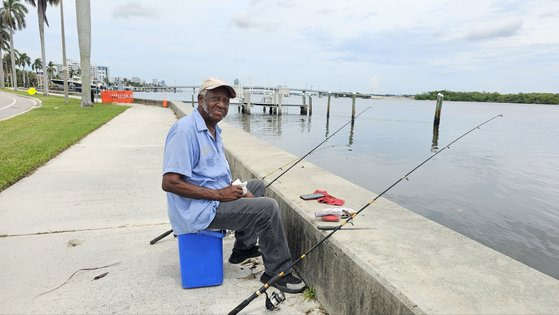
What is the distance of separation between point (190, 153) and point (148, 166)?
5.10 m

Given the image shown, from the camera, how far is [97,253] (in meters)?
3.46

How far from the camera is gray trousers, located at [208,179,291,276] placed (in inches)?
107

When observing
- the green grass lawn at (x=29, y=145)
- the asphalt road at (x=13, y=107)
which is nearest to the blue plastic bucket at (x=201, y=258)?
the green grass lawn at (x=29, y=145)

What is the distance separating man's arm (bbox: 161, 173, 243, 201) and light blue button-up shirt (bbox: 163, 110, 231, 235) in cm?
4

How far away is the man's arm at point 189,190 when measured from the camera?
8.40ft

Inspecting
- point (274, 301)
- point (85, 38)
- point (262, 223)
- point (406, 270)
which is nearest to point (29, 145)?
point (262, 223)

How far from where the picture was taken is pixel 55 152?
26.6ft

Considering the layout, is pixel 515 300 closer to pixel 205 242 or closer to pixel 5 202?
pixel 205 242

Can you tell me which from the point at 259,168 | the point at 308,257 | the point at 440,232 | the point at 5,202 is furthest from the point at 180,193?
the point at 5,202

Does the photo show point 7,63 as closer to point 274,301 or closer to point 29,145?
point 29,145

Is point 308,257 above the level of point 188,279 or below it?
above

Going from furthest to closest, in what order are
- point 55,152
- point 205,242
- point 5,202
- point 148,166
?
point 55,152, point 148,166, point 5,202, point 205,242

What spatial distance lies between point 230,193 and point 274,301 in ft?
2.75

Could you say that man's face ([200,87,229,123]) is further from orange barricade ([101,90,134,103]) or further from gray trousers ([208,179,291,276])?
orange barricade ([101,90,134,103])
